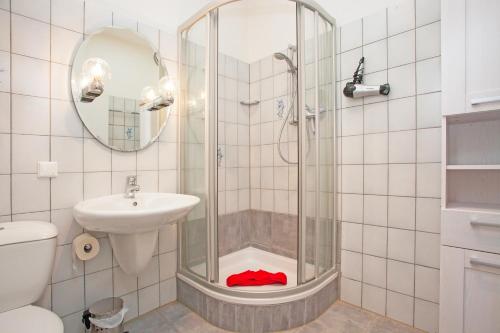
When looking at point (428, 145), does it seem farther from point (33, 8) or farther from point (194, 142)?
point (33, 8)

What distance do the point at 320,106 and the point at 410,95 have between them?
1.64 ft

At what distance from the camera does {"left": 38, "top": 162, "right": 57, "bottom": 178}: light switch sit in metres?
1.27

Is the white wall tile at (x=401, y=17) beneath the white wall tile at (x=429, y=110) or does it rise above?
above

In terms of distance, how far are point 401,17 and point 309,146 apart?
3.01 ft

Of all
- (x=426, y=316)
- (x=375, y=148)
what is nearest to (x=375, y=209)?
(x=375, y=148)

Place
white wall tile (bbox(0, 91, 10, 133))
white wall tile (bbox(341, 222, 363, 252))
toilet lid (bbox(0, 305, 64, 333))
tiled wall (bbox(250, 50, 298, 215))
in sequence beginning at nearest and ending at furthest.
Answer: toilet lid (bbox(0, 305, 64, 333)) → white wall tile (bbox(0, 91, 10, 133)) → white wall tile (bbox(341, 222, 363, 252)) → tiled wall (bbox(250, 50, 298, 215))

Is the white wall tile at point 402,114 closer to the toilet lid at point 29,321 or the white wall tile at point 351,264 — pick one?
the white wall tile at point 351,264

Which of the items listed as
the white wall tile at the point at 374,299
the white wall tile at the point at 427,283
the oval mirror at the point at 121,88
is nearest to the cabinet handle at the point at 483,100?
the white wall tile at the point at 427,283

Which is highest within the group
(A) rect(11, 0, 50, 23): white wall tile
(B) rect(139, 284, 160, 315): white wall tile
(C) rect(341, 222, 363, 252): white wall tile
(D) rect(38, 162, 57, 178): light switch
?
(A) rect(11, 0, 50, 23): white wall tile

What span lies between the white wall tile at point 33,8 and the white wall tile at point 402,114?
1927 mm

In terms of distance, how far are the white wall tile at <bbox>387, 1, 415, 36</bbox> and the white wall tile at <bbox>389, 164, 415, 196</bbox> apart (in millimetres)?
798

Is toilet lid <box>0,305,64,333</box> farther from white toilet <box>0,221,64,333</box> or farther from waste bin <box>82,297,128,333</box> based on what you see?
waste bin <box>82,297,128,333</box>

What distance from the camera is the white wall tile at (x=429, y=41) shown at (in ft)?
4.56

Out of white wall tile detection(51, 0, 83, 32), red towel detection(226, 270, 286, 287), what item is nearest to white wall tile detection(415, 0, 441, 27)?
red towel detection(226, 270, 286, 287)
